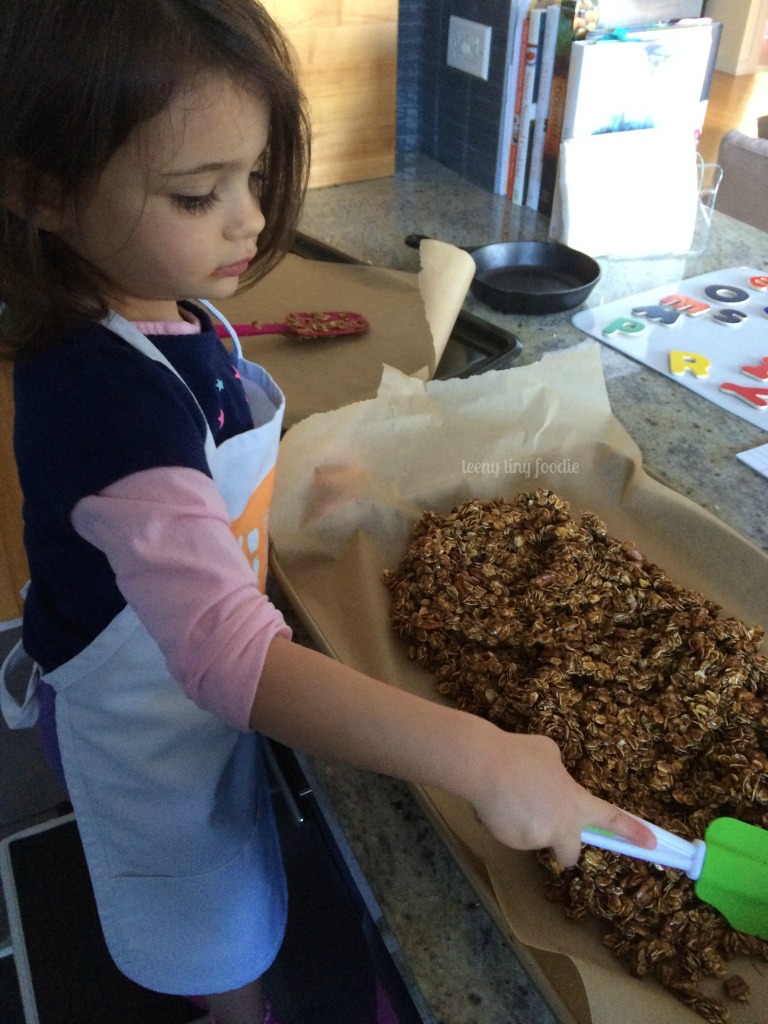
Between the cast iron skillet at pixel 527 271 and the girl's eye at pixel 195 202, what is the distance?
29.1 inches

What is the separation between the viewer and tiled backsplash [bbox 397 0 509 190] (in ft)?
4.90

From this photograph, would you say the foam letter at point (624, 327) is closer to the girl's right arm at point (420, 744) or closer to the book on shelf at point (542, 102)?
the book on shelf at point (542, 102)

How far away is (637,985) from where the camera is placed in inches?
19.9

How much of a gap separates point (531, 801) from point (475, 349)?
817mm

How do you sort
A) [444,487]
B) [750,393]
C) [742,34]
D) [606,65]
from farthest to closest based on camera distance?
[742,34]
[606,65]
[750,393]
[444,487]

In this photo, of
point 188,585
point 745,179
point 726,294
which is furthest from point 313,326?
point 745,179

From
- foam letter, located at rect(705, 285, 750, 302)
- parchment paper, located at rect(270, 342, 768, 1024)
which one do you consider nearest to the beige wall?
foam letter, located at rect(705, 285, 750, 302)

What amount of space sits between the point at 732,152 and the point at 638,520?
2.53 m

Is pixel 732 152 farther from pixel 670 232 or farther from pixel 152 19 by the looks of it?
pixel 152 19

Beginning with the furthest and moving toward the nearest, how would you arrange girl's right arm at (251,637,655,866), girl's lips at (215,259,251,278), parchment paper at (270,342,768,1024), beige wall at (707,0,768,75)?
beige wall at (707,0,768,75)
parchment paper at (270,342,768,1024)
girl's lips at (215,259,251,278)
girl's right arm at (251,637,655,866)

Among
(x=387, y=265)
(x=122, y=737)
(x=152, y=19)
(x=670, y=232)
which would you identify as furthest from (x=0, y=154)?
(x=670, y=232)

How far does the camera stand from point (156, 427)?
1.57ft

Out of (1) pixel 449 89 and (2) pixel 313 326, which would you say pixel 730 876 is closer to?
(2) pixel 313 326

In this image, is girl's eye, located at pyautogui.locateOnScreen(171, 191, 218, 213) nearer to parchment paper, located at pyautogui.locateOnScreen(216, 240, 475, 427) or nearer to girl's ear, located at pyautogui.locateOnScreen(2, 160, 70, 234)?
girl's ear, located at pyautogui.locateOnScreen(2, 160, 70, 234)
